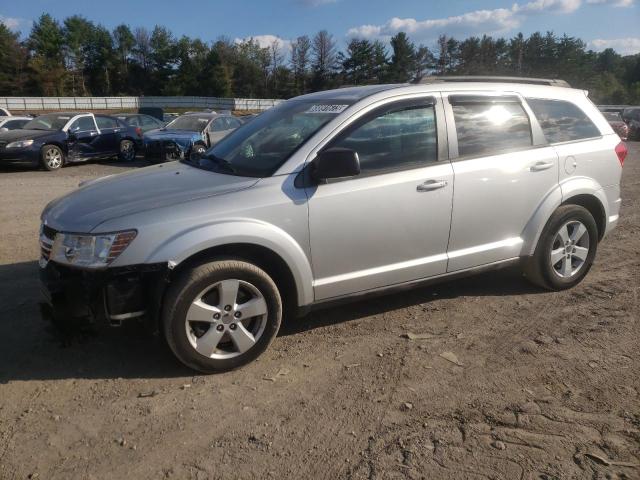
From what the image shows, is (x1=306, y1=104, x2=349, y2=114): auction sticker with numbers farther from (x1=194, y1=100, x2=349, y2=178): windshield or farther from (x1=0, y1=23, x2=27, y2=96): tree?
(x1=0, y1=23, x2=27, y2=96): tree

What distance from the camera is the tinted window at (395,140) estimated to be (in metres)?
3.92

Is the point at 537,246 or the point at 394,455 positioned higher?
the point at 537,246

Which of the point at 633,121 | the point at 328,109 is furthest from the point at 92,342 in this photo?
the point at 633,121

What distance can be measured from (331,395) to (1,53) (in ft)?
276

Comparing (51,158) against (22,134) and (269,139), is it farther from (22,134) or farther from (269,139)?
(269,139)

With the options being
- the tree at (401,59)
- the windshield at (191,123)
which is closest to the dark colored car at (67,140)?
the windshield at (191,123)

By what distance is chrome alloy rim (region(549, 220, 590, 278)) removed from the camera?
4.85 metres

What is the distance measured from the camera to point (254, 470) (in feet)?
Answer: 8.59

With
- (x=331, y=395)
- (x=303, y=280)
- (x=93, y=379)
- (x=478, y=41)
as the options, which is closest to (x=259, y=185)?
(x=303, y=280)

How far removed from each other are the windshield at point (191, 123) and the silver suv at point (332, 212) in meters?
11.9

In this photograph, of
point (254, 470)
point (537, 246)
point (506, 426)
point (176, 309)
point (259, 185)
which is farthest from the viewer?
point (537, 246)

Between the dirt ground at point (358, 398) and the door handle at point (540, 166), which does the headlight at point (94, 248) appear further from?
the door handle at point (540, 166)

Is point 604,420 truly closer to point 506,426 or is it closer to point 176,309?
point 506,426

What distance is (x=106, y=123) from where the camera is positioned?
53.2 ft
